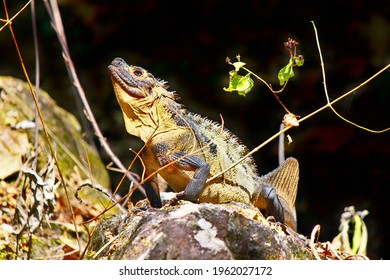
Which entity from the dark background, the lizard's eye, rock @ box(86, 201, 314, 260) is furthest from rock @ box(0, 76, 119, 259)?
the dark background

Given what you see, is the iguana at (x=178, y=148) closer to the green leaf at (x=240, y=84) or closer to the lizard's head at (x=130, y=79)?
the lizard's head at (x=130, y=79)

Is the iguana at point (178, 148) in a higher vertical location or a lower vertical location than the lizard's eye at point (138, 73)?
lower

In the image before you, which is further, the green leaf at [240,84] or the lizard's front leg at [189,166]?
the lizard's front leg at [189,166]

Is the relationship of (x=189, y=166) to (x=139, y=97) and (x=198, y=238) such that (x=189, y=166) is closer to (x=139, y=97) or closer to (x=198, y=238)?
(x=139, y=97)

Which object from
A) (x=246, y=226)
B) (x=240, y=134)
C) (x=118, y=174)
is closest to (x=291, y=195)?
(x=246, y=226)

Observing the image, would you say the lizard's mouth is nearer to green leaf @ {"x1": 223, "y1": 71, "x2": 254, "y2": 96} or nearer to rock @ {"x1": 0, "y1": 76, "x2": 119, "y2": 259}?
rock @ {"x1": 0, "y1": 76, "x2": 119, "y2": 259}

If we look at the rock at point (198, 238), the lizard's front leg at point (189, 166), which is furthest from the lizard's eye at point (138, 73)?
the rock at point (198, 238)

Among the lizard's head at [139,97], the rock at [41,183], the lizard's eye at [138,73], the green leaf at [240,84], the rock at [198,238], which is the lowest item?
the rock at [41,183]

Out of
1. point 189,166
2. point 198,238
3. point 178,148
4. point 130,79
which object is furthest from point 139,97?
point 198,238
